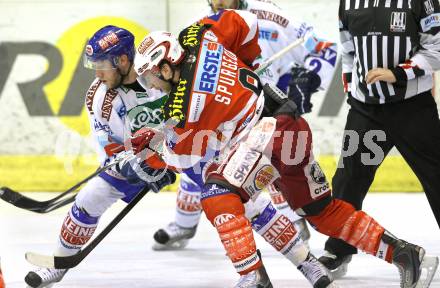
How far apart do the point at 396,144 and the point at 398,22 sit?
51 cm

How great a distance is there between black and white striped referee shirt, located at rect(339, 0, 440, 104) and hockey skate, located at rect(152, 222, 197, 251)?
1358mm

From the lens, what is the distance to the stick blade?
11.9 feet

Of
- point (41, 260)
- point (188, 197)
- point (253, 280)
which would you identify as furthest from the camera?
point (188, 197)

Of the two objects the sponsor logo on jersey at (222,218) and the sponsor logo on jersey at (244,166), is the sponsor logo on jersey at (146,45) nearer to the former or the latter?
the sponsor logo on jersey at (244,166)

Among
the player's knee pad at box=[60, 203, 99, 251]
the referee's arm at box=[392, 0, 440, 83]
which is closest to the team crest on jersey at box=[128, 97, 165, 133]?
the player's knee pad at box=[60, 203, 99, 251]

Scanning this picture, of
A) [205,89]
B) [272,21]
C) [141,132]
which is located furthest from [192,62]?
[272,21]

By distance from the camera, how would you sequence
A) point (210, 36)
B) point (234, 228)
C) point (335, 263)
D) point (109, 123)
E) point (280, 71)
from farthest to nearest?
1. point (280, 71)
2. point (335, 263)
3. point (109, 123)
4. point (210, 36)
5. point (234, 228)

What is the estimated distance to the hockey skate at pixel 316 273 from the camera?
3.47 m

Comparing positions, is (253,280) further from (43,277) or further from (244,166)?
(43,277)

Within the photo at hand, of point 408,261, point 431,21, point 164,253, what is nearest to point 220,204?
point 408,261

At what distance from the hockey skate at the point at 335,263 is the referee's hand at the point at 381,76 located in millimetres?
770

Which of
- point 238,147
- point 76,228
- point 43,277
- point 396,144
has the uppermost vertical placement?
point 238,147

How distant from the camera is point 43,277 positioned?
12.6ft

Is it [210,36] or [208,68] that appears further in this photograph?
[210,36]
